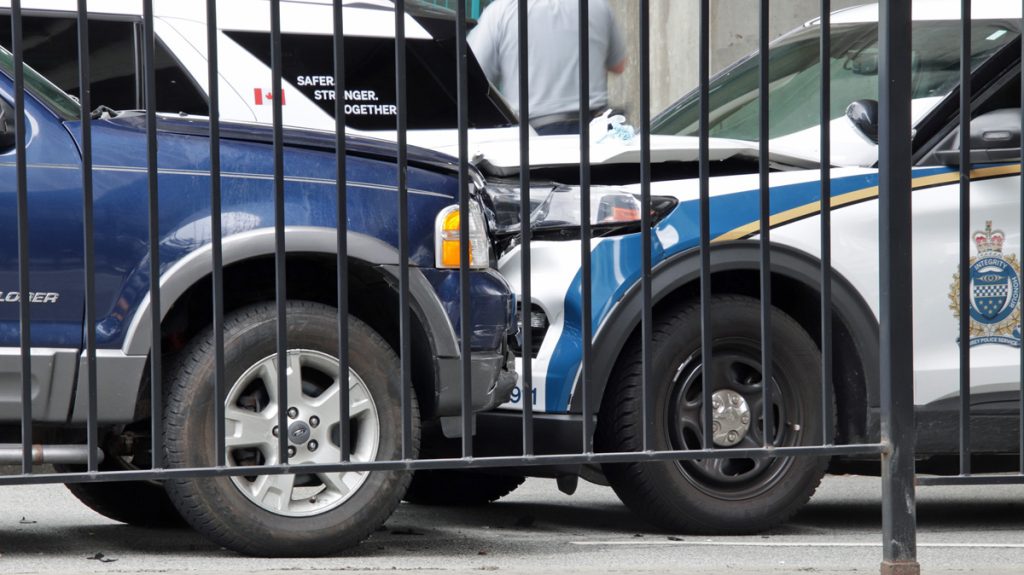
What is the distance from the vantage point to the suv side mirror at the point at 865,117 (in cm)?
616

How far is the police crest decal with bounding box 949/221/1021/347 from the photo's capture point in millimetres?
5703

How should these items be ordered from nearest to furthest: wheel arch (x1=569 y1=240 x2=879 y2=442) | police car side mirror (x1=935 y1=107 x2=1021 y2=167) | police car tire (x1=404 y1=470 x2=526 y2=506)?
wheel arch (x1=569 y1=240 x2=879 y2=442) < police car side mirror (x1=935 y1=107 x2=1021 y2=167) < police car tire (x1=404 y1=470 x2=526 y2=506)

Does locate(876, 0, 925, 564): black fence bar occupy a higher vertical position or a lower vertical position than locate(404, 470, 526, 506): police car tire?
higher

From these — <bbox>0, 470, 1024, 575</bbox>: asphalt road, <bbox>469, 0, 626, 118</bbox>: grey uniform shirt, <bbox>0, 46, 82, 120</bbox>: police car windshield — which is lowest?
<bbox>0, 470, 1024, 575</bbox>: asphalt road

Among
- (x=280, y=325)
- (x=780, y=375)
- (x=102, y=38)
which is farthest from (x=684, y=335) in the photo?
(x=102, y=38)

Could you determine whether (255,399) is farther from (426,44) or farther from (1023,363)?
(426,44)

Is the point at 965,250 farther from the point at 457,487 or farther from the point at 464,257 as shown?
the point at 457,487

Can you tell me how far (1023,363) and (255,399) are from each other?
2.24 metres

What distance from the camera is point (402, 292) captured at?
3.86 m

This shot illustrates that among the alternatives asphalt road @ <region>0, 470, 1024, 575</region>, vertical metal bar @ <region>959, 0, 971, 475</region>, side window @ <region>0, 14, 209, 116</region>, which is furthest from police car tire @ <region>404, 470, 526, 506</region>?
vertical metal bar @ <region>959, 0, 971, 475</region>

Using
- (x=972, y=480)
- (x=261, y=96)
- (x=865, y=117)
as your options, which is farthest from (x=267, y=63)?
(x=972, y=480)

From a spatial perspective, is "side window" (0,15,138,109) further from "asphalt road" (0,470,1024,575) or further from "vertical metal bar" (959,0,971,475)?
"vertical metal bar" (959,0,971,475)

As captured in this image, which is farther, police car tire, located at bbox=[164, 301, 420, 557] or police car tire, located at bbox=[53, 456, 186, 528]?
police car tire, located at bbox=[53, 456, 186, 528]

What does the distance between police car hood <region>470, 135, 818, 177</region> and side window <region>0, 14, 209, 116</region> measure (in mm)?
1568
